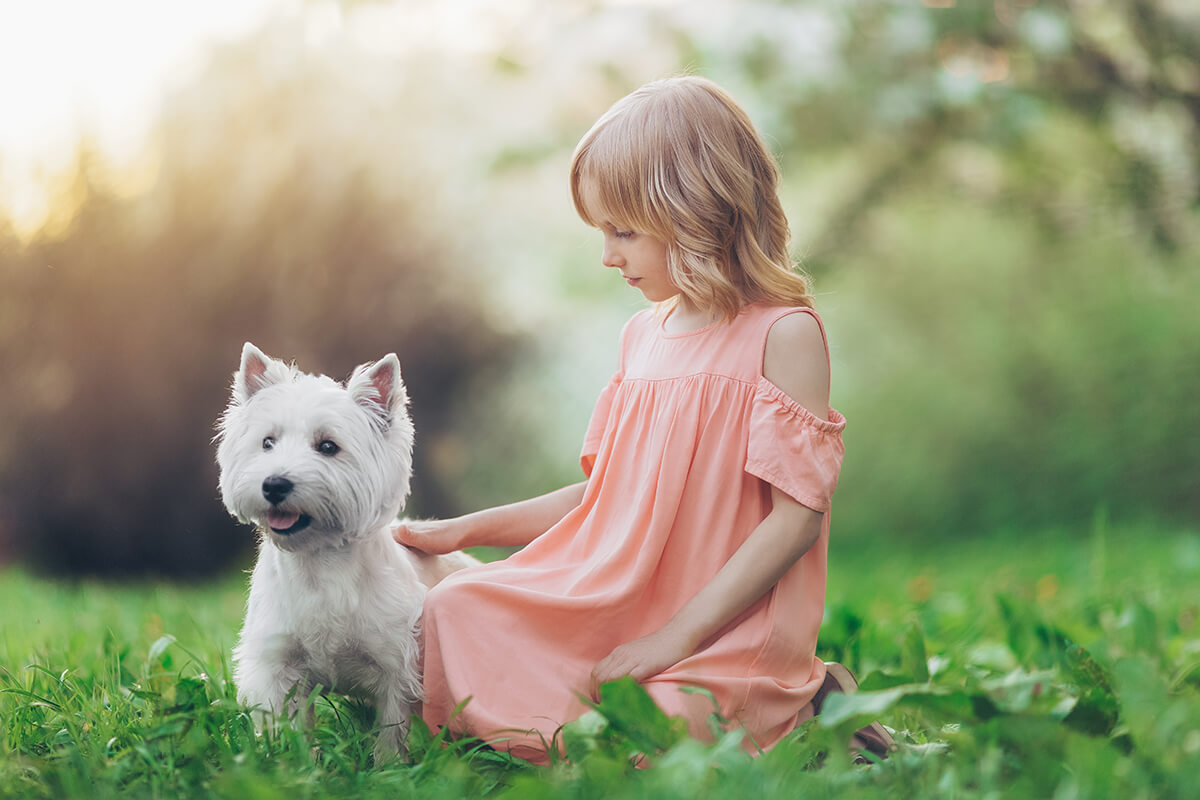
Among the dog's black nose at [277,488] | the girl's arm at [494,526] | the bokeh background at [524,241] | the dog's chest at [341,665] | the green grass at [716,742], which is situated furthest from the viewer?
the bokeh background at [524,241]

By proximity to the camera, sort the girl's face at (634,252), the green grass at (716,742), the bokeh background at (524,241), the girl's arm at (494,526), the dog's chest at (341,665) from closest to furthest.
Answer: the green grass at (716,742)
the dog's chest at (341,665)
the girl's face at (634,252)
the girl's arm at (494,526)
the bokeh background at (524,241)

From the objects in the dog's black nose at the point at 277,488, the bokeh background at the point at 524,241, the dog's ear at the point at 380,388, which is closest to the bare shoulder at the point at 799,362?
the dog's ear at the point at 380,388

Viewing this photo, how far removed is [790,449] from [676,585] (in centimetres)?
38

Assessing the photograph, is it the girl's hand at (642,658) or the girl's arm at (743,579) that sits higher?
the girl's arm at (743,579)

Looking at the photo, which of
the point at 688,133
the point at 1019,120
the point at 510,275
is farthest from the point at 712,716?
the point at 510,275

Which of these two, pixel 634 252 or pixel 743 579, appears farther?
pixel 634 252

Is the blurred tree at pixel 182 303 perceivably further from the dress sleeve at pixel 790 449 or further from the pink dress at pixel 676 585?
the dress sleeve at pixel 790 449

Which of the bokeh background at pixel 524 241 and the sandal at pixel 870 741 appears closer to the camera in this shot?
the sandal at pixel 870 741

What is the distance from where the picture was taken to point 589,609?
222 centimetres

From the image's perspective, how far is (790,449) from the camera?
2170 millimetres

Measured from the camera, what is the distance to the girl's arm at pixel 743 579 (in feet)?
7.09

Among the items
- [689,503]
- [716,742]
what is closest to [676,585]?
[689,503]

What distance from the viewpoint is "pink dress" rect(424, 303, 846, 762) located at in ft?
7.08

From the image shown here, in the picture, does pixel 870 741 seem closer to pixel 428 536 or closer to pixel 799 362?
pixel 799 362
